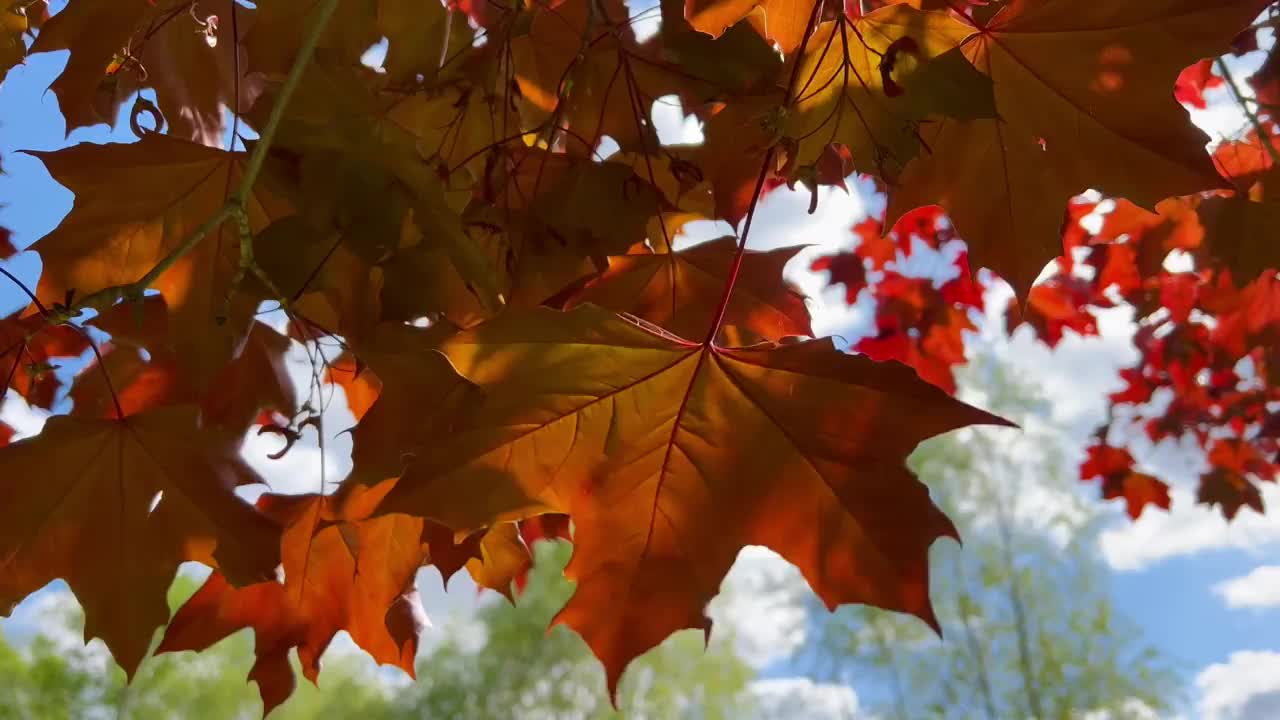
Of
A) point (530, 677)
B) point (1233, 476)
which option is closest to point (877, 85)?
point (1233, 476)

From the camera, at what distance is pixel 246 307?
67 cm

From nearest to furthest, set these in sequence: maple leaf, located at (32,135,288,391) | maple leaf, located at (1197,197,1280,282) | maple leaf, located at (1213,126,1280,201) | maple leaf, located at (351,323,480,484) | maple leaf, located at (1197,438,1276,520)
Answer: maple leaf, located at (351,323,480,484) → maple leaf, located at (32,135,288,391) → maple leaf, located at (1197,197,1280,282) → maple leaf, located at (1213,126,1280,201) → maple leaf, located at (1197,438,1276,520)

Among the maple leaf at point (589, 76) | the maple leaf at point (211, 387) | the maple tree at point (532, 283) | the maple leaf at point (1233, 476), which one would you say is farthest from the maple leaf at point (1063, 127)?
the maple leaf at point (1233, 476)

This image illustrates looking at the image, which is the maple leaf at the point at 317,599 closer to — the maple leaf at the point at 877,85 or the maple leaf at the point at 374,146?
the maple leaf at the point at 374,146

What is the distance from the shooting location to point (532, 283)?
643 millimetres

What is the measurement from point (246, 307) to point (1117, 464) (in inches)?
101

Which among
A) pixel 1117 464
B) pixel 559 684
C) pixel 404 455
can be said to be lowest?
pixel 404 455

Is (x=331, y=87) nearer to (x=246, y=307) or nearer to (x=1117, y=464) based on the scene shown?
(x=246, y=307)

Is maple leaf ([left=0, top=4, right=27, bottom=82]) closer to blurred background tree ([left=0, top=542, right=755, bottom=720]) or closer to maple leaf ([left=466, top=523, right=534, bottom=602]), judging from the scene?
maple leaf ([left=466, top=523, right=534, bottom=602])

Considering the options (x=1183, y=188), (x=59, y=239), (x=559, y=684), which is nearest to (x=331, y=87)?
(x=59, y=239)

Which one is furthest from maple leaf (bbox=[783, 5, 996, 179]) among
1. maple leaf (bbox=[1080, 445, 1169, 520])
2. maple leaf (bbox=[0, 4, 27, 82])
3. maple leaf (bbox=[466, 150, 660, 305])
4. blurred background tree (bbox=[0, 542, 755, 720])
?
blurred background tree (bbox=[0, 542, 755, 720])

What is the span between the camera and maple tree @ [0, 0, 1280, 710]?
1.72ft

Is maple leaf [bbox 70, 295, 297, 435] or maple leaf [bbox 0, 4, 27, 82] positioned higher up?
maple leaf [bbox 0, 4, 27, 82]

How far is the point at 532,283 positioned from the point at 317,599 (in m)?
0.34
